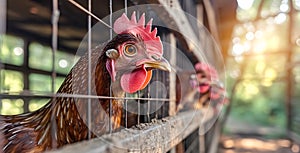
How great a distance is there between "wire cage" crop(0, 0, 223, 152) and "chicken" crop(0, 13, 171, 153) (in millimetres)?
19

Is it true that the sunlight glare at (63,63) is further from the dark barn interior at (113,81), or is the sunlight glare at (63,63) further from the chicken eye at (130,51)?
the chicken eye at (130,51)

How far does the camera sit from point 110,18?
3.17ft

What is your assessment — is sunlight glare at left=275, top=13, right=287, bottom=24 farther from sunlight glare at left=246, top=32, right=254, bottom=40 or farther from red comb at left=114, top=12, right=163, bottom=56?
red comb at left=114, top=12, right=163, bottom=56

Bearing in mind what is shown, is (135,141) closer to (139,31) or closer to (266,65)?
(139,31)

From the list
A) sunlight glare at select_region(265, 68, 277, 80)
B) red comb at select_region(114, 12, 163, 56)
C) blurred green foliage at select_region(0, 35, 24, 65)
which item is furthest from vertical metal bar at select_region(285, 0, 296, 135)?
red comb at select_region(114, 12, 163, 56)

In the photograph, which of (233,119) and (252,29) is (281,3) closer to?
(252,29)

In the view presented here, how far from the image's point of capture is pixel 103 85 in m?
0.94

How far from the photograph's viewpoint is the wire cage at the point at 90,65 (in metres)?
0.68

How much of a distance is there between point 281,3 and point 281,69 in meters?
1.54

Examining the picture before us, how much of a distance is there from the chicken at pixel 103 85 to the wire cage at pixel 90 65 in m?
0.02

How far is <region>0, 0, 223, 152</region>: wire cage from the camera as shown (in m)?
0.68

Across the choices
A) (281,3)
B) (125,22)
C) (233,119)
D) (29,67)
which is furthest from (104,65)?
(233,119)

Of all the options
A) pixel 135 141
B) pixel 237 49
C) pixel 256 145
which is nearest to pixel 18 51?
pixel 135 141

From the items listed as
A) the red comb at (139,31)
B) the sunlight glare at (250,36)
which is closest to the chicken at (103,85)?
the red comb at (139,31)
